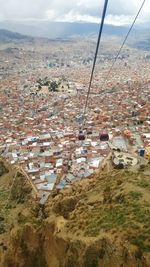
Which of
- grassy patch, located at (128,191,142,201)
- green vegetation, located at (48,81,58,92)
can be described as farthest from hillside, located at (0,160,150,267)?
green vegetation, located at (48,81,58,92)

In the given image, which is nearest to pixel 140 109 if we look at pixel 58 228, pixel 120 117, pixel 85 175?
pixel 120 117

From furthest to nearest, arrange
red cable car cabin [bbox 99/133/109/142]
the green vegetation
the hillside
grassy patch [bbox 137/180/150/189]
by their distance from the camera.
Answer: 1. the green vegetation
2. red cable car cabin [bbox 99/133/109/142]
3. grassy patch [bbox 137/180/150/189]
4. the hillside

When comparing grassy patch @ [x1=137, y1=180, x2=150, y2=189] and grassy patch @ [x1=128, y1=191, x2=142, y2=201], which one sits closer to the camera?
grassy patch @ [x1=128, y1=191, x2=142, y2=201]

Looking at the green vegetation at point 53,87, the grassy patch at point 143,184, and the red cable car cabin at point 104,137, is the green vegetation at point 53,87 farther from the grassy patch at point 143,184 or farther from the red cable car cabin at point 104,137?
the grassy patch at point 143,184

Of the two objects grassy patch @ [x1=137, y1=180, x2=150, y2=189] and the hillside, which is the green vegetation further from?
grassy patch @ [x1=137, y1=180, x2=150, y2=189]

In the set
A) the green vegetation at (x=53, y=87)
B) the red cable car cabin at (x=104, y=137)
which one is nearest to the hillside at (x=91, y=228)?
the red cable car cabin at (x=104, y=137)

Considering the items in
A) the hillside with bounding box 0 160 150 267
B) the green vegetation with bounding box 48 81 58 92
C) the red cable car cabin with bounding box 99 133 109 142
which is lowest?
the green vegetation with bounding box 48 81 58 92

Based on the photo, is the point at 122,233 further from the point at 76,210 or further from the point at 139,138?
the point at 139,138

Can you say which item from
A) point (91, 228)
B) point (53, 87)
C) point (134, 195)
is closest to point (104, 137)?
point (134, 195)

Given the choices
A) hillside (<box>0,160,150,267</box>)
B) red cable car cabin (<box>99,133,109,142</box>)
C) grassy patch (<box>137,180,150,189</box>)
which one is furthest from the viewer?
red cable car cabin (<box>99,133,109,142</box>)
